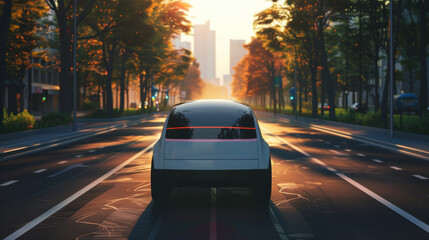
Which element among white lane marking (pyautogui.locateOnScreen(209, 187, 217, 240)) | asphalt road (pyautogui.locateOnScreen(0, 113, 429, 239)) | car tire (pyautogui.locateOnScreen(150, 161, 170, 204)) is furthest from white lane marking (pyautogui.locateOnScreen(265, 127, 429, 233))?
car tire (pyautogui.locateOnScreen(150, 161, 170, 204))

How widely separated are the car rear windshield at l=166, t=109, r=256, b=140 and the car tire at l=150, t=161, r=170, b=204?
68cm

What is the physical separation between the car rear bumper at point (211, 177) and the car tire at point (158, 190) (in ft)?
0.30

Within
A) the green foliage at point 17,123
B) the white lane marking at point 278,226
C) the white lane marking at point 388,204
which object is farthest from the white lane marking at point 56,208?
the green foliage at point 17,123

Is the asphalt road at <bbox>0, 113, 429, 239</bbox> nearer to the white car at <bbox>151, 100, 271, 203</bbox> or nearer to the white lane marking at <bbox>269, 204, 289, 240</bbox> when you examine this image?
the white lane marking at <bbox>269, 204, 289, 240</bbox>

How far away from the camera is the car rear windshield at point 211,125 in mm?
7883

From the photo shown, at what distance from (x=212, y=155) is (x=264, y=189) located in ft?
3.56

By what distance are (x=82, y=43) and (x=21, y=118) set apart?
30316 mm

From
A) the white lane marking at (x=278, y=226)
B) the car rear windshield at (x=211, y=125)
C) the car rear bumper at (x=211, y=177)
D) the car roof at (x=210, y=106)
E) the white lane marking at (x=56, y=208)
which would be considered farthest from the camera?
the car roof at (x=210, y=106)

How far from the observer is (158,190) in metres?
8.20

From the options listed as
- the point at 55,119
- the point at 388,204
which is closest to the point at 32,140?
the point at 55,119

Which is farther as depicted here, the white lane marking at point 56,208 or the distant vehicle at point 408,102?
the distant vehicle at point 408,102

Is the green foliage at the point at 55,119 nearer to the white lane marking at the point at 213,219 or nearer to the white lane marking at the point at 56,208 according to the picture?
the white lane marking at the point at 56,208

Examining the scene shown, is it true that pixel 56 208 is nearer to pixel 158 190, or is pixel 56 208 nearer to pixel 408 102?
pixel 158 190

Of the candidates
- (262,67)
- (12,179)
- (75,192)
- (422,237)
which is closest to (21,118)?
(12,179)
